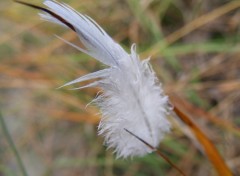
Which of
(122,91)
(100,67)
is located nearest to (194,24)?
(100,67)

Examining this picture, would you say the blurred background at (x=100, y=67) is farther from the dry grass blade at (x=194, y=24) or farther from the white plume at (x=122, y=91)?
the white plume at (x=122, y=91)

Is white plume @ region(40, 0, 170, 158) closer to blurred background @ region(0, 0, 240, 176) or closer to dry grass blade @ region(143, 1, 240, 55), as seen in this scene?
blurred background @ region(0, 0, 240, 176)

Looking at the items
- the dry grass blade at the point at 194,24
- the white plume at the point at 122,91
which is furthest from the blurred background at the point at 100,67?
the white plume at the point at 122,91

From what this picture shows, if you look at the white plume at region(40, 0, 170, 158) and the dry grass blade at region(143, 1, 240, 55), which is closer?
the white plume at region(40, 0, 170, 158)

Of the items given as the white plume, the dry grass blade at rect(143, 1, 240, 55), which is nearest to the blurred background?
the dry grass blade at rect(143, 1, 240, 55)

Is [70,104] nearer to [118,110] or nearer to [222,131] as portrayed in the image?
[222,131]

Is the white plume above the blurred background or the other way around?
the other way around
